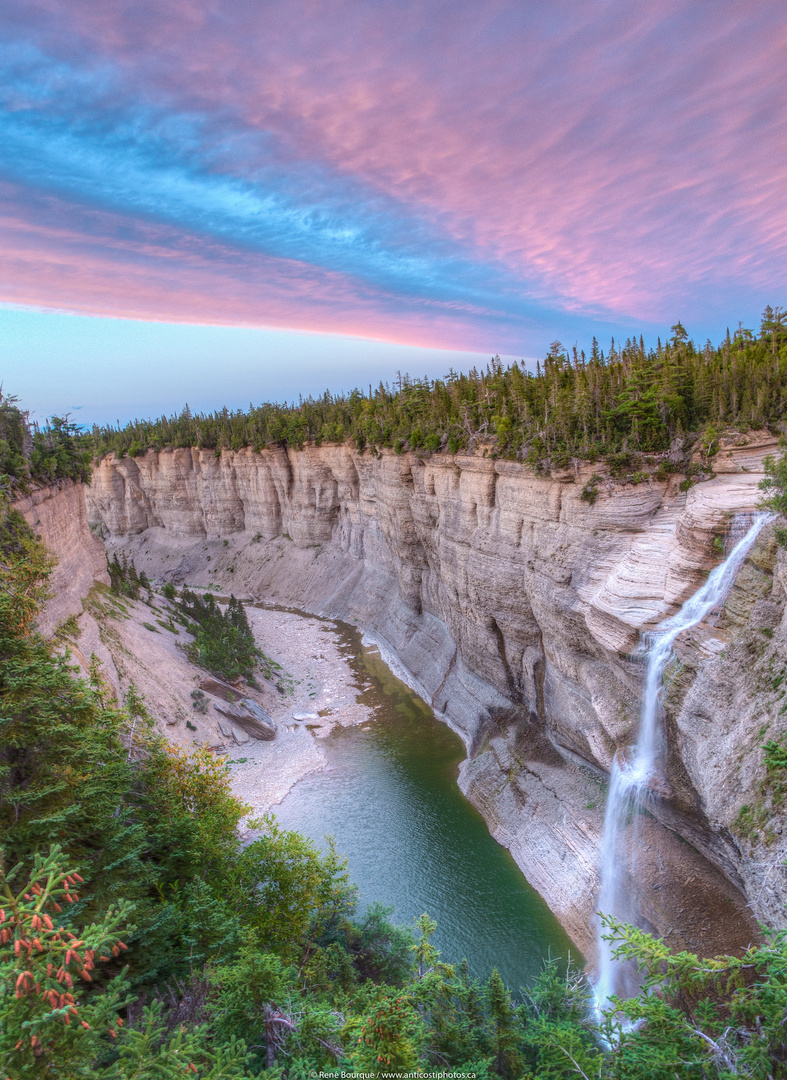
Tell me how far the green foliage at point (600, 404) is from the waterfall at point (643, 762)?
6204 millimetres

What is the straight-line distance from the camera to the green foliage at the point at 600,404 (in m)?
25.8

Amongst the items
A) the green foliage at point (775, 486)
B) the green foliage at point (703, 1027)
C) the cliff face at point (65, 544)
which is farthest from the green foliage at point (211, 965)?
the cliff face at point (65, 544)

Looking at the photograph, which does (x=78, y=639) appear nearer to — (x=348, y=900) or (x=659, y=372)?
(x=348, y=900)

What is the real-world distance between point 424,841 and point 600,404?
76.8 ft

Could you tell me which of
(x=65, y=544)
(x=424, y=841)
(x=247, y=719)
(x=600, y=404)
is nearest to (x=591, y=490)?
(x=600, y=404)

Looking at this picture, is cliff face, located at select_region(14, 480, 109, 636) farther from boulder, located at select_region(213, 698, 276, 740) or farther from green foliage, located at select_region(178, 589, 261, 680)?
boulder, located at select_region(213, 698, 276, 740)

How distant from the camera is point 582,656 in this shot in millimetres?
26969

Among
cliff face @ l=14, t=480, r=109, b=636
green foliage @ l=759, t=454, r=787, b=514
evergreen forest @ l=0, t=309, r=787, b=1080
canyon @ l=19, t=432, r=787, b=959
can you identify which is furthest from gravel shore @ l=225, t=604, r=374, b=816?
green foliage @ l=759, t=454, r=787, b=514

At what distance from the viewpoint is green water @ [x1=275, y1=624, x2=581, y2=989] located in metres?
22.0

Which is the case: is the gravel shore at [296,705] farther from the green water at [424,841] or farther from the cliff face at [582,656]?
the cliff face at [582,656]

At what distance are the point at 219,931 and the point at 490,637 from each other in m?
24.2

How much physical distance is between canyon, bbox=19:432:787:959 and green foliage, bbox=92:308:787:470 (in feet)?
4.57

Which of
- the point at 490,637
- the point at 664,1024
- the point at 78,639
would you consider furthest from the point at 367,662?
the point at 664,1024

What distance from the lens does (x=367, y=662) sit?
Answer: 50906 mm
